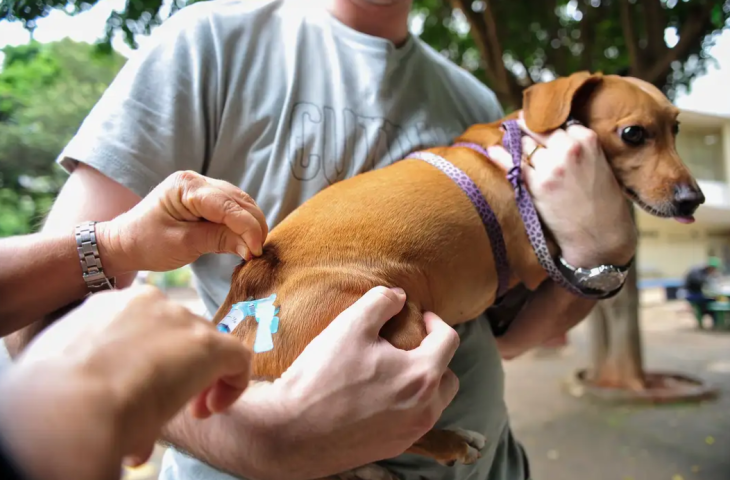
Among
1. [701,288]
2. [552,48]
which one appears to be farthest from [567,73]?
[701,288]

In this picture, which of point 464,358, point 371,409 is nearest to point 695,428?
point 464,358

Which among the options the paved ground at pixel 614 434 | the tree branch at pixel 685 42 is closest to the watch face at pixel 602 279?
the tree branch at pixel 685 42

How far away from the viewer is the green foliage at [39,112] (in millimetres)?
1943

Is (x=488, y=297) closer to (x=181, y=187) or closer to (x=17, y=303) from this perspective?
(x=181, y=187)

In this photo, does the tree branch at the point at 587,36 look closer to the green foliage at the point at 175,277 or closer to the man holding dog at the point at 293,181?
the man holding dog at the point at 293,181

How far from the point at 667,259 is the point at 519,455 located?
13.1 m

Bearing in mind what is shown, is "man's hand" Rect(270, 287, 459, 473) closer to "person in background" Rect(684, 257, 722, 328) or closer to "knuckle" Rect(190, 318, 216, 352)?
"knuckle" Rect(190, 318, 216, 352)

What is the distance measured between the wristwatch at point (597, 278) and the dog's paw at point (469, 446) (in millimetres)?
459

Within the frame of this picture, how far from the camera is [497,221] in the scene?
4.09 ft

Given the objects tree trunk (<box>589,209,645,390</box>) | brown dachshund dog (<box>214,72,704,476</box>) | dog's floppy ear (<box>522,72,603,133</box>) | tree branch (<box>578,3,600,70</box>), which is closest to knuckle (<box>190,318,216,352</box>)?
brown dachshund dog (<box>214,72,704,476</box>)

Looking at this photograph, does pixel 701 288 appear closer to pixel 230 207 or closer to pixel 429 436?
pixel 429 436

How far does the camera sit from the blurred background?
6.79 feet

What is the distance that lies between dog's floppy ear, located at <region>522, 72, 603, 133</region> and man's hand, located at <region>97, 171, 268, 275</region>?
2.95ft

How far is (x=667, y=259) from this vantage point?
12.3 meters
